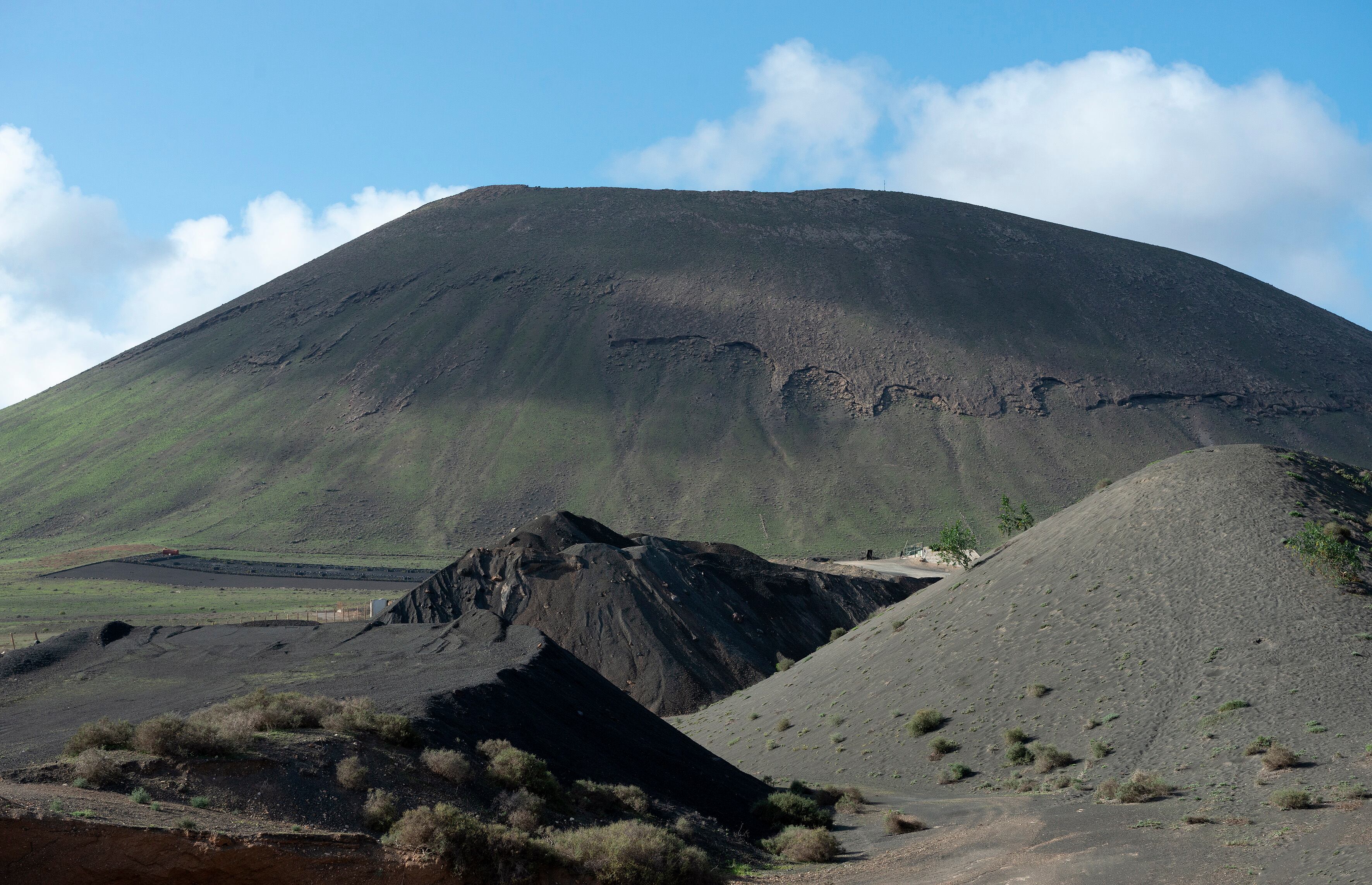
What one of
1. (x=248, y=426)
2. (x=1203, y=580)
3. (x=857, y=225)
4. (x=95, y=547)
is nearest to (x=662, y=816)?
(x=1203, y=580)

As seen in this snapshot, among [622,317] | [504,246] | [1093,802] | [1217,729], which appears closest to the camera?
[1093,802]

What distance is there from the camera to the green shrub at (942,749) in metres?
26.0

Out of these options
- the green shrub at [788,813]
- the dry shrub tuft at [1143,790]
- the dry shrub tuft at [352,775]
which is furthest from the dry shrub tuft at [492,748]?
the dry shrub tuft at [1143,790]

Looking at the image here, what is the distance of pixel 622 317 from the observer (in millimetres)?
120500

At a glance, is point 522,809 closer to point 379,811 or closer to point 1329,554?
point 379,811

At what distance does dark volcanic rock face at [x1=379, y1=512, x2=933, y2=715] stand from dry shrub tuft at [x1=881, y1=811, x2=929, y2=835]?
17046 millimetres

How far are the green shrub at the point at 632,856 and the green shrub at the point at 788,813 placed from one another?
5.40 meters

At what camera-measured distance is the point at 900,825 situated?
20.2 meters

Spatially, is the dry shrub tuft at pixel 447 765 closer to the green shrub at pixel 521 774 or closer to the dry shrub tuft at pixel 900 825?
the green shrub at pixel 521 774

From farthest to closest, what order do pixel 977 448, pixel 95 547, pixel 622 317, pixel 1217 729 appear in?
pixel 622 317
pixel 977 448
pixel 95 547
pixel 1217 729

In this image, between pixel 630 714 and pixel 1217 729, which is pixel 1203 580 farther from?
pixel 630 714

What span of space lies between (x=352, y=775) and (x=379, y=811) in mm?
790

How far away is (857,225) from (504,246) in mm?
47596

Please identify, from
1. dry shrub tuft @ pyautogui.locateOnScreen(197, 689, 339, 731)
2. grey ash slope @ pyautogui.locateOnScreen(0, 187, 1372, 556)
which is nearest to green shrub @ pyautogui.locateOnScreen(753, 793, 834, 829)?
dry shrub tuft @ pyautogui.locateOnScreen(197, 689, 339, 731)
